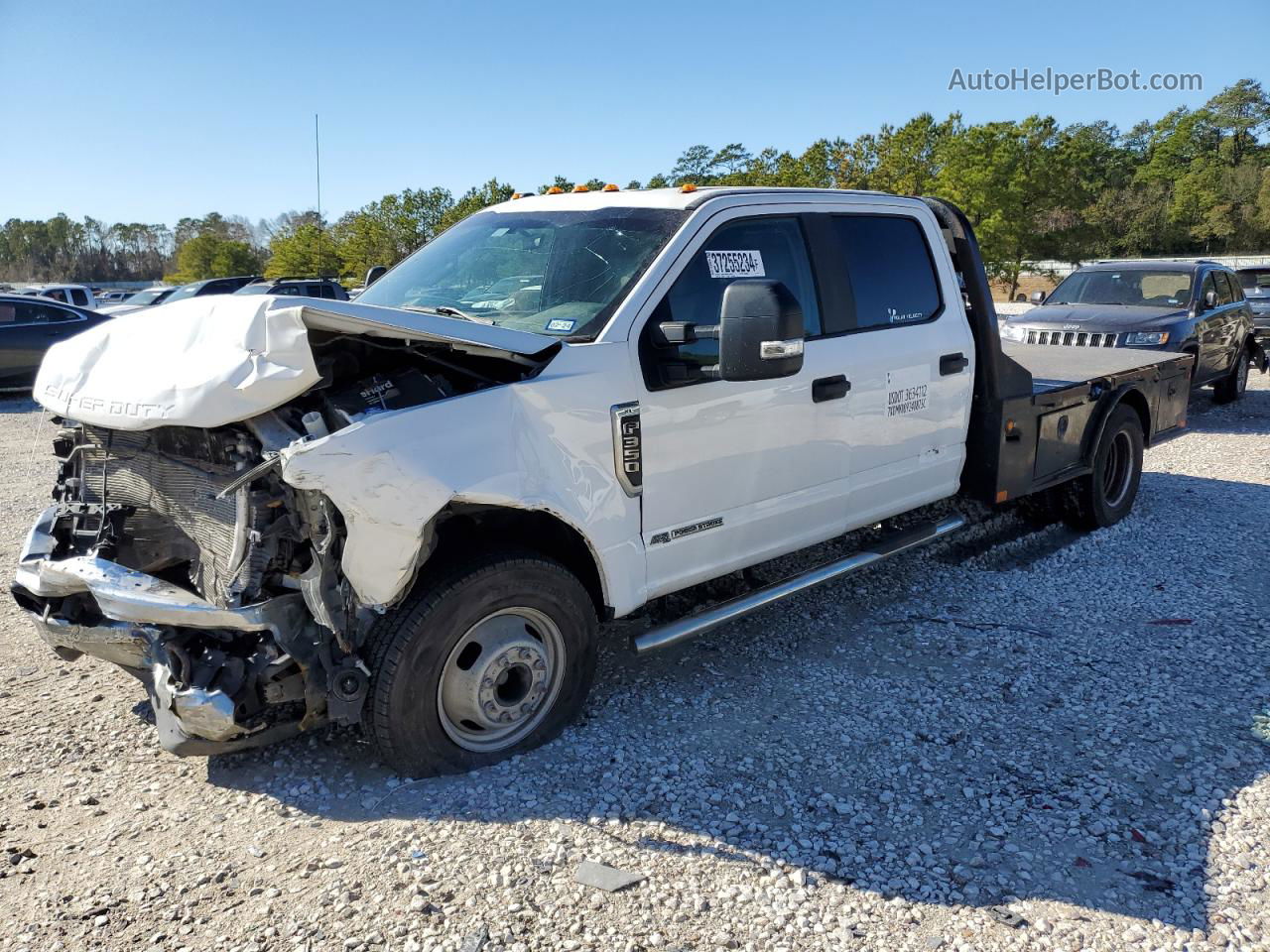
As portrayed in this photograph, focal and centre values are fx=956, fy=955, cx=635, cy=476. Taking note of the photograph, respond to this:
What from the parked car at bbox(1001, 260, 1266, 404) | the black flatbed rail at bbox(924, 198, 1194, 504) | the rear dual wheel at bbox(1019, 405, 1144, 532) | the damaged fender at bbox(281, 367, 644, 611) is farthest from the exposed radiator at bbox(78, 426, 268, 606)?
the parked car at bbox(1001, 260, 1266, 404)

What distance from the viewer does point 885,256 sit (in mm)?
4816

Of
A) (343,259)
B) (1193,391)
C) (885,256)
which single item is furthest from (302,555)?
(343,259)

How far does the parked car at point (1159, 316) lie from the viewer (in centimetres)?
1088

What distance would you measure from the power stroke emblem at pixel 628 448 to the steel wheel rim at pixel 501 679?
1.96ft

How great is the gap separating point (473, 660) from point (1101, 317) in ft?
33.3

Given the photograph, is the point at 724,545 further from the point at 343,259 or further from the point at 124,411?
the point at 343,259

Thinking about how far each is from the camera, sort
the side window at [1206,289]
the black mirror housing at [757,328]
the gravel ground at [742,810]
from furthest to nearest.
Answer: the side window at [1206,289] → the black mirror housing at [757,328] → the gravel ground at [742,810]

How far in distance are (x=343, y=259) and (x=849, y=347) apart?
1355 inches

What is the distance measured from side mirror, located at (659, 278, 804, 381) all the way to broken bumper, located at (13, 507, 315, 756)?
166 centimetres

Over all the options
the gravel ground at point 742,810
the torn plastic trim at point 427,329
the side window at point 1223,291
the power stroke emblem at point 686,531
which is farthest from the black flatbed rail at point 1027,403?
the side window at point 1223,291

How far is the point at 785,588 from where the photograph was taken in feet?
14.2

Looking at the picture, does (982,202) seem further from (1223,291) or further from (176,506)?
(176,506)

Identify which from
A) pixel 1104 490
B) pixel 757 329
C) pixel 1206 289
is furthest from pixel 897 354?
pixel 1206 289

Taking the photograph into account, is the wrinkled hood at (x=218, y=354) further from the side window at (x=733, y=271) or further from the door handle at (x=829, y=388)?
the door handle at (x=829, y=388)
